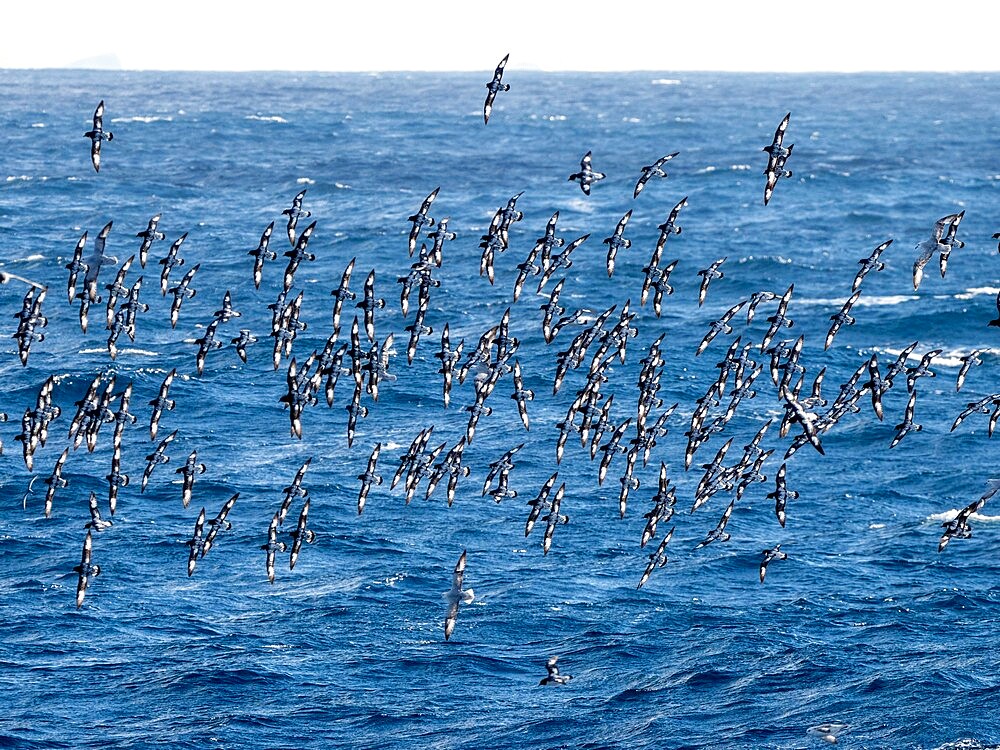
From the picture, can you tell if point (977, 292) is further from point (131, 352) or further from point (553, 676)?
point (553, 676)

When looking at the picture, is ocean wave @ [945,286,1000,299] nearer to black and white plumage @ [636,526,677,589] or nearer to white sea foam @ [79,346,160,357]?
black and white plumage @ [636,526,677,589]

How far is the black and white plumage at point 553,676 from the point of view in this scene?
61.0 meters

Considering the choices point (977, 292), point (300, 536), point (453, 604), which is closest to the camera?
point (453, 604)

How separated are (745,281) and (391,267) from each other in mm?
33378

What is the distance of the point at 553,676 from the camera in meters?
61.1

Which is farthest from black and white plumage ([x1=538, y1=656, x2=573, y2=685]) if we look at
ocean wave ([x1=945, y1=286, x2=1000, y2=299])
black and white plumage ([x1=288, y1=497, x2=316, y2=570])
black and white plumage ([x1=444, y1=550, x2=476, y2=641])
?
ocean wave ([x1=945, y1=286, x2=1000, y2=299])

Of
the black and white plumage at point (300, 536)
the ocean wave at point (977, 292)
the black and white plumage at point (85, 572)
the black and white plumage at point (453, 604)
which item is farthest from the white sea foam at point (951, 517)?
the ocean wave at point (977, 292)

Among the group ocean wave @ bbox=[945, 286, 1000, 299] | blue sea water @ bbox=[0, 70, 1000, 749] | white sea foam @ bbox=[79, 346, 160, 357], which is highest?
ocean wave @ bbox=[945, 286, 1000, 299]

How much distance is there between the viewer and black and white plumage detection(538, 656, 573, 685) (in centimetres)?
6097

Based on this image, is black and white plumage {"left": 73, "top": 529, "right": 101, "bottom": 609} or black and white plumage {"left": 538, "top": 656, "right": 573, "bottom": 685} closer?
black and white plumage {"left": 538, "top": 656, "right": 573, "bottom": 685}

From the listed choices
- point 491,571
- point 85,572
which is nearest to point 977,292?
point 491,571

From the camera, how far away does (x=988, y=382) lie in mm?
106625

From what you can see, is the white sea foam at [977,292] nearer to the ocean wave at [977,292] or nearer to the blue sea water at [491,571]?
the ocean wave at [977,292]

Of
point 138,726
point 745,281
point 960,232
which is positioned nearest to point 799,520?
point 138,726
